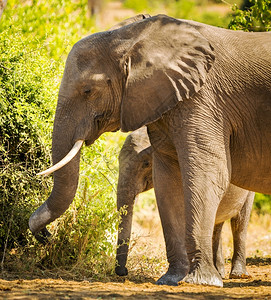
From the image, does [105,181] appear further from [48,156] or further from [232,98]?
[232,98]

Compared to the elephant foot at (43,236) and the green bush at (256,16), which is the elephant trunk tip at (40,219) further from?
the green bush at (256,16)

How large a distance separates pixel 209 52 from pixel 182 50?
0.24 meters

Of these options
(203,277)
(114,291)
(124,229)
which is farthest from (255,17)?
(114,291)

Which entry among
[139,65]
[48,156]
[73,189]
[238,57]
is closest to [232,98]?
[238,57]

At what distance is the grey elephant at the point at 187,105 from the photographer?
17.6ft

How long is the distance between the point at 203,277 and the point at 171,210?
0.93 metres

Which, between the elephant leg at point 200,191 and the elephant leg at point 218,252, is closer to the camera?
the elephant leg at point 200,191

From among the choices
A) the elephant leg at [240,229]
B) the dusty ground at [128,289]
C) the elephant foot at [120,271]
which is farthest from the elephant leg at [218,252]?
the elephant foot at [120,271]

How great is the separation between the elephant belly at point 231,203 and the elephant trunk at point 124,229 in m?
1.01

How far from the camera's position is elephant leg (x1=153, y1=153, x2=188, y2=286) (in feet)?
19.9

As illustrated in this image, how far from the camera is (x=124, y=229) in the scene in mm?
6852

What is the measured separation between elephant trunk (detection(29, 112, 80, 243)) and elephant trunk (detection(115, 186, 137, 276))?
0.77 m

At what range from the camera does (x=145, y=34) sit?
5625mm

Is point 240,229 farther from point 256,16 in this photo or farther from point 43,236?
point 256,16
